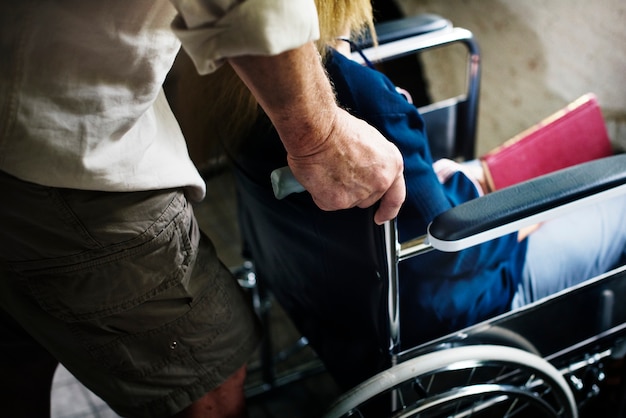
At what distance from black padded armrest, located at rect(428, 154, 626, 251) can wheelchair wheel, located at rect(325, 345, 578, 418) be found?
0.18 meters

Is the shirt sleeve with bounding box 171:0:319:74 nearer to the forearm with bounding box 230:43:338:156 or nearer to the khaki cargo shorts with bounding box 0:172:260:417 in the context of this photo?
the forearm with bounding box 230:43:338:156

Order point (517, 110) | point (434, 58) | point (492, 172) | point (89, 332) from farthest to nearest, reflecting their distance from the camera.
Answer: point (434, 58)
point (517, 110)
point (492, 172)
point (89, 332)

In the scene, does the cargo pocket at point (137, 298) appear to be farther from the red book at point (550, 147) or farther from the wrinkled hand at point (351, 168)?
the red book at point (550, 147)

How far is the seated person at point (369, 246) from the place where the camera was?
0.79 metres

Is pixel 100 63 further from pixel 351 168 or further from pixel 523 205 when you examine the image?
pixel 523 205

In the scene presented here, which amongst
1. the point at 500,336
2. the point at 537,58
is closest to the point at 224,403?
the point at 500,336

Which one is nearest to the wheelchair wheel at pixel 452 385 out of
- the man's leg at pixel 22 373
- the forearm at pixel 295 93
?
the forearm at pixel 295 93

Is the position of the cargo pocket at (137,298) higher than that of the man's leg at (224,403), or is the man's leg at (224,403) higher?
the cargo pocket at (137,298)

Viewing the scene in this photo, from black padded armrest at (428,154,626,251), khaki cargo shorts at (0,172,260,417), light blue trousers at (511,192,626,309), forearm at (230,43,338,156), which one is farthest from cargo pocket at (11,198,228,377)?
light blue trousers at (511,192,626,309)

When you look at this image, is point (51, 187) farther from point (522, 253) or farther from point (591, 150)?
point (591, 150)

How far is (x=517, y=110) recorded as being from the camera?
1810 millimetres

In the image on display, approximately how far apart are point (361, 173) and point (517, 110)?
1269 mm

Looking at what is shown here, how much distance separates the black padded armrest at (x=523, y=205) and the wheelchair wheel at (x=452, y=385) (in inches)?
Answer: 7.0

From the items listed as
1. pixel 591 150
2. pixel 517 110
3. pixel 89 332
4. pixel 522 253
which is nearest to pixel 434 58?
pixel 517 110
